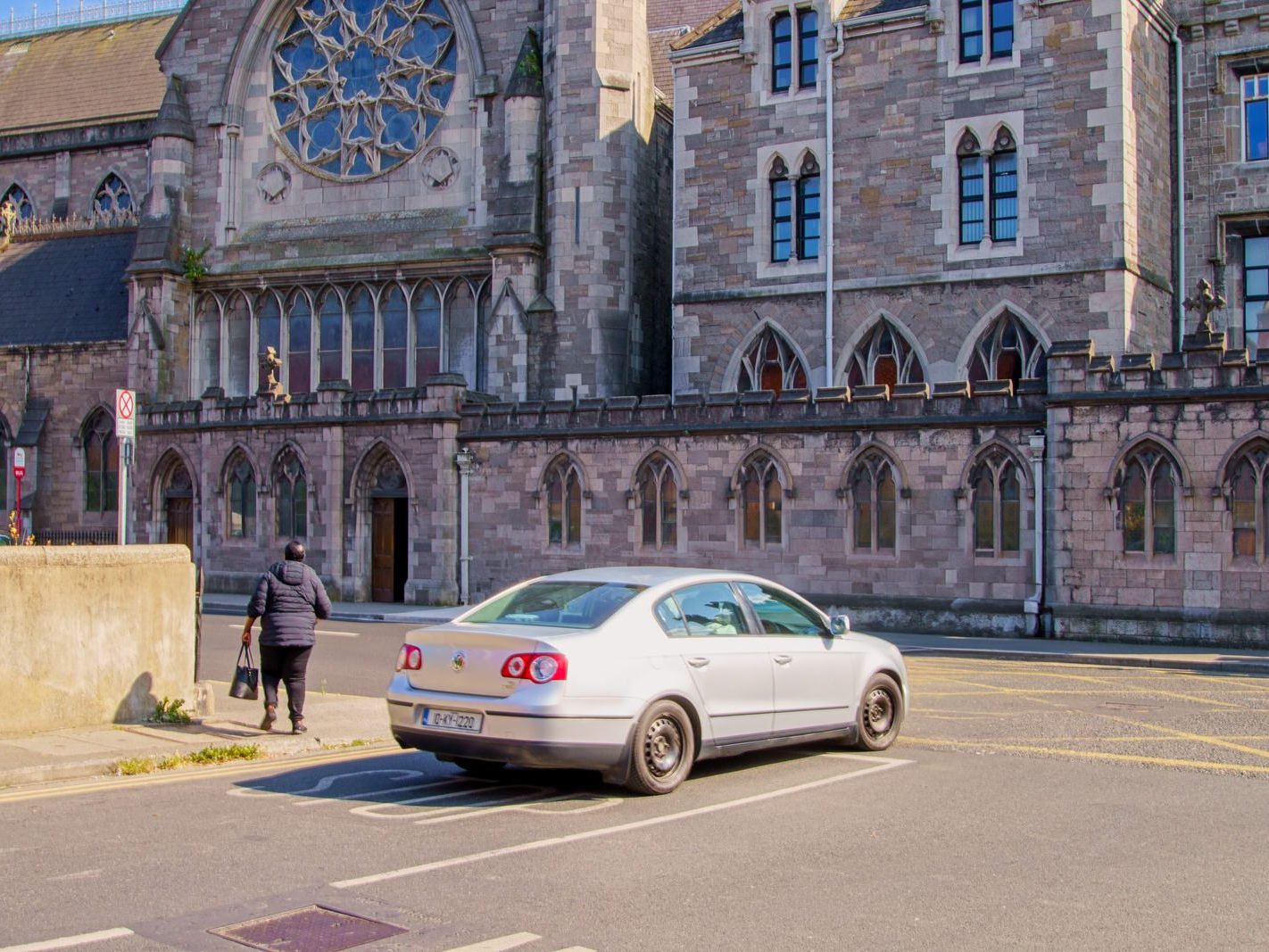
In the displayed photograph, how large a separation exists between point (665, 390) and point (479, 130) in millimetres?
8045

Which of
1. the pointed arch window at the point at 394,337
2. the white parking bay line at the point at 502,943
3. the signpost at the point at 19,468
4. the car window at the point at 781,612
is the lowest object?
the white parking bay line at the point at 502,943

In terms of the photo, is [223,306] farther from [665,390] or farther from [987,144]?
[987,144]

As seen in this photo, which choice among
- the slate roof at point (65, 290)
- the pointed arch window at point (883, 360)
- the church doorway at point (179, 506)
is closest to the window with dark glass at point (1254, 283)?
the pointed arch window at point (883, 360)

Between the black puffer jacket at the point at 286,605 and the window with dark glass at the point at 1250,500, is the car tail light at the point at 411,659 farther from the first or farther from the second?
the window with dark glass at the point at 1250,500

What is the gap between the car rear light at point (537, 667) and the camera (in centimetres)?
869

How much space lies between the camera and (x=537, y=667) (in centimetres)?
873

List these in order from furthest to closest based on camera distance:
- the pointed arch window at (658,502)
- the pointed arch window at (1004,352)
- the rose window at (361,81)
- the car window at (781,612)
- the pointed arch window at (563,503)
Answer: the rose window at (361,81) < the pointed arch window at (563,503) < the pointed arch window at (1004,352) < the pointed arch window at (658,502) < the car window at (781,612)

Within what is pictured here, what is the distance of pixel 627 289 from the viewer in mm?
32688

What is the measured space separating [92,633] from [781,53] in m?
23.0

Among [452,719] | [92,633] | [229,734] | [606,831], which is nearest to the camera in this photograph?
[606,831]

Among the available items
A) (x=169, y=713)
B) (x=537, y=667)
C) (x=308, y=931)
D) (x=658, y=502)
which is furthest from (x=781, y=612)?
(x=658, y=502)

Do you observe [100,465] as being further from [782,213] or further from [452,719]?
[452,719]

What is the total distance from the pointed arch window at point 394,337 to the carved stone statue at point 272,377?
2705 millimetres

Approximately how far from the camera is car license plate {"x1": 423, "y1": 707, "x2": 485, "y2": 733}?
8.88 metres
